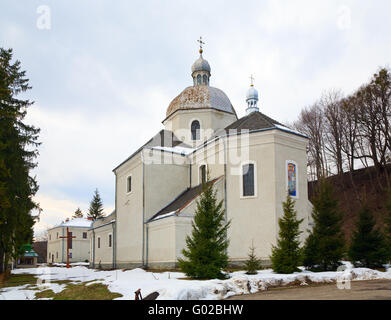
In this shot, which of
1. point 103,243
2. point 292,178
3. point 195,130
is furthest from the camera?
point 103,243

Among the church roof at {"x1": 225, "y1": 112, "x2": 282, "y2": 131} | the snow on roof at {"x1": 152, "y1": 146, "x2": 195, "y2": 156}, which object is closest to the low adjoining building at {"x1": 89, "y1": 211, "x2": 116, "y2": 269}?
the snow on roof at {"x1": 152, "y1": 146, "x2": 195, "y2": 156}

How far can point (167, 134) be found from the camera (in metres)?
30.4

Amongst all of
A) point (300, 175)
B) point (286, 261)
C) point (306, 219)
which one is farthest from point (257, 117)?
point (286, 261)

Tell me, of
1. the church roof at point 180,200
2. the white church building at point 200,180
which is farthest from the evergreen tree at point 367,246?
the church roof at point 180,200

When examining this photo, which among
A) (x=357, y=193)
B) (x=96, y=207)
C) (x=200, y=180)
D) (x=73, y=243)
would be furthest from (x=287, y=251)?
(x=96, y=207)

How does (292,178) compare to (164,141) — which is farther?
(164,141)

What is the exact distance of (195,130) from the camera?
30.1 meters

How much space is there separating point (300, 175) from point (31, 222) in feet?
53.1

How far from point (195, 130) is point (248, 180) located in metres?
9.48

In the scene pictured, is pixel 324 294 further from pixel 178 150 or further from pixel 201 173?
pixel 178 150

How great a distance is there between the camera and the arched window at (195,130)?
97.8 ft

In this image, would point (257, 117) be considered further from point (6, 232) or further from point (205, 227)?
point (6, 232)

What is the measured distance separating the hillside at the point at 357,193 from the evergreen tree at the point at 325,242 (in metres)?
15.8

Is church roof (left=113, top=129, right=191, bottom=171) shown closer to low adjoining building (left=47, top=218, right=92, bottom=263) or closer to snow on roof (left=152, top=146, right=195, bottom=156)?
snow on roof (left=152, top=146, right=195, bottom=156)
